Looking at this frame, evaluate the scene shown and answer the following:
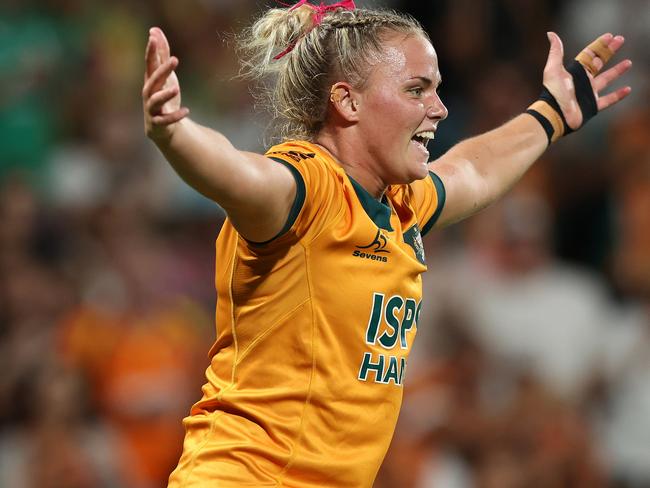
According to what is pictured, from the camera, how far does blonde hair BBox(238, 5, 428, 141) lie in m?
3.62

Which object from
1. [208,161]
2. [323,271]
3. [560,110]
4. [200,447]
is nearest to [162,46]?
[208,161]

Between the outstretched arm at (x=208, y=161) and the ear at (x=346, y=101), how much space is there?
17.9 inches

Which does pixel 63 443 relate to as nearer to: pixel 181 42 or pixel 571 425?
pixel 571 425

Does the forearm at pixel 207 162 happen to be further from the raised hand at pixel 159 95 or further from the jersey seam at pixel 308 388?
the jersey seam at pixel 308 388

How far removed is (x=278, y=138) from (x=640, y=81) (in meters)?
5.20

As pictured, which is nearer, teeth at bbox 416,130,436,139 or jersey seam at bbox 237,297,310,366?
jersey seam at bbox 237,297,310,366

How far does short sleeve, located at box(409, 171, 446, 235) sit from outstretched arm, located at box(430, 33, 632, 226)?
3.2 inches

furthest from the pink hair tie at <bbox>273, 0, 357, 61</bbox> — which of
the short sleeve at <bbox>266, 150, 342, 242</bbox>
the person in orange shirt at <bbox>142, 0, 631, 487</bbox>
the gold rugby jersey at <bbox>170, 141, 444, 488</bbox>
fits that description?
the short sleeve at <bbox>266, 150, 342, 242</bbox>

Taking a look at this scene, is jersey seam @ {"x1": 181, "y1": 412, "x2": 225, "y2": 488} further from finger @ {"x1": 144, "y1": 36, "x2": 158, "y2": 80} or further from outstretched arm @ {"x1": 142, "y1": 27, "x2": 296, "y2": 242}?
finger @ {"x1": 144, "y1": 36, "x2": 158, "y2": 80}

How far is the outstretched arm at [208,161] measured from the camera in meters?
2.92

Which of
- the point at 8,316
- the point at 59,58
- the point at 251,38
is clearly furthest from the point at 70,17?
the point at 251,38

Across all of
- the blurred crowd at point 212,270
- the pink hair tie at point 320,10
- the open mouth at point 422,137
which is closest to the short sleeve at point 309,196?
the open mouth at point 422,137

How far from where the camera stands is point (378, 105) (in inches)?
142

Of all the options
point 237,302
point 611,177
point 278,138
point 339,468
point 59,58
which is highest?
point 59,58
